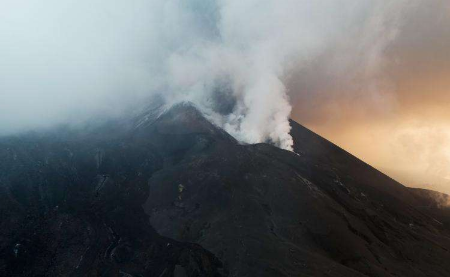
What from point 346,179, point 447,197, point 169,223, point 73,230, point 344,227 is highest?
point 447,197

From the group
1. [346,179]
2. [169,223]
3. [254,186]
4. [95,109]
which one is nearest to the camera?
[169,223]

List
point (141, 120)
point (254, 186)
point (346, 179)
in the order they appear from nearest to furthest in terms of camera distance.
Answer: point (254, 186) → point (346, 179) → point (141, 120)

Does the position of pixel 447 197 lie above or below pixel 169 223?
above

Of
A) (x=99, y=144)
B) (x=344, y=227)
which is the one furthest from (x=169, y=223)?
(x=99, y=144)

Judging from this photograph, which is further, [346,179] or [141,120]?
[141,120]

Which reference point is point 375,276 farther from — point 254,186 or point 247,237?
point 254,186

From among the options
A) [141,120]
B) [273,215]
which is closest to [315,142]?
[141,120]

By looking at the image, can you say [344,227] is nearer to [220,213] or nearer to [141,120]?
[220,213]
